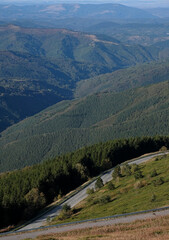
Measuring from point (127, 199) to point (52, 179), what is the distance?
37.8 meters

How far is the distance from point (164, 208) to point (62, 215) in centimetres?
2590

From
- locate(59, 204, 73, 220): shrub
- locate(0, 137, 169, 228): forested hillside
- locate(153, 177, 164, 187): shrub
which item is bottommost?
locate(0, 137, 169, 228): forested hillside

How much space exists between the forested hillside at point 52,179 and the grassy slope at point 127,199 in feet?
50.5

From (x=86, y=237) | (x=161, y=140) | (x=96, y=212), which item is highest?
(x=86, y=237)

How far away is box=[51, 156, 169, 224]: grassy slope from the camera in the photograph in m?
66.9

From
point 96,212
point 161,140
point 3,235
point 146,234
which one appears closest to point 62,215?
point 96,212

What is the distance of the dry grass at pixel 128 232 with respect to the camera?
49906mm

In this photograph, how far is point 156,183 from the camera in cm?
7831

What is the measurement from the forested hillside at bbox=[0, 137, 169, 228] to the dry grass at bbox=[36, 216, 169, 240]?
103 feet

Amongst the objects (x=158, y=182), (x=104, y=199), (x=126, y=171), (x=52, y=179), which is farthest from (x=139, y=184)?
(x=52, y=179)

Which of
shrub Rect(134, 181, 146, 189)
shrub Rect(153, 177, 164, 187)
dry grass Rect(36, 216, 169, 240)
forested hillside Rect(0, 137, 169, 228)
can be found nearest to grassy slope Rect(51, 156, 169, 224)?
shrub Rect(134, 181, 146, 189)

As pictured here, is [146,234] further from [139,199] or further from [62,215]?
[62,215]

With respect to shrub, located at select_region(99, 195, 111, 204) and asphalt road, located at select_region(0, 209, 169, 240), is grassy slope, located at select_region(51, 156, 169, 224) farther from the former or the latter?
asphalt road, located at select_region(0, 209, 169, 240)

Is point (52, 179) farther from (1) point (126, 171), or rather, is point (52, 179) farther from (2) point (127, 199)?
(2) point (127, 199)
